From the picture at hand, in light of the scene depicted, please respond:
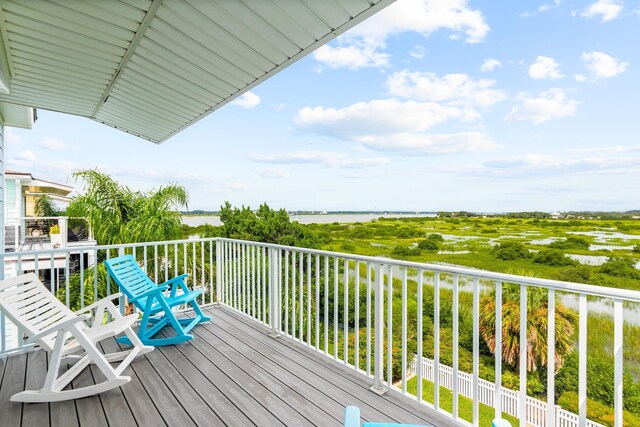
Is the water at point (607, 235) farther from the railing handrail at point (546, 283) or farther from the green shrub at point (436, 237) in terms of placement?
the railing handrail at point (546, 283)

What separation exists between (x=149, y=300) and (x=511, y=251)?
965 inches

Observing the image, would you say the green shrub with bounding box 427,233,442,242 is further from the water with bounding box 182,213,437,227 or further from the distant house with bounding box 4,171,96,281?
the distant house with bounding box 4,171,96,281

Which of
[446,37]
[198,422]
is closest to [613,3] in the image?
[446,37]

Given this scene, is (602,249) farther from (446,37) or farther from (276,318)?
(276,318)

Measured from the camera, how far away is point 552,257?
72.3 ft

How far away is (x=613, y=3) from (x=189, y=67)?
23678mm

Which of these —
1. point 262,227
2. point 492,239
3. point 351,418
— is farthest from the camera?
point 492,239

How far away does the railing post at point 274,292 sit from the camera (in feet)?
13.1

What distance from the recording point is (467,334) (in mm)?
22812

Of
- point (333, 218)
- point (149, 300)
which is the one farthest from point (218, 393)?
point (333, 218)

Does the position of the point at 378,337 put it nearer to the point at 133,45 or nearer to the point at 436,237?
the point at 133,45

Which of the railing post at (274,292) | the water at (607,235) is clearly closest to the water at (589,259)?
the water at (607,235)

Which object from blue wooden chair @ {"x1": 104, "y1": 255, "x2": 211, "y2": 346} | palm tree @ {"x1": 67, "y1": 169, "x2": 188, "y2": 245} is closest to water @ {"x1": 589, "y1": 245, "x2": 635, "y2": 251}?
palm tree @ {"x1": 67, "y1": 169, "x2": 188, "y2": 245}

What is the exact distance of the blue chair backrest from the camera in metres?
3.61
